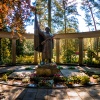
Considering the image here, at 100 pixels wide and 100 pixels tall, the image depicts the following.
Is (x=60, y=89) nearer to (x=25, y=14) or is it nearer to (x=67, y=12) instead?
(x=25, y=14)

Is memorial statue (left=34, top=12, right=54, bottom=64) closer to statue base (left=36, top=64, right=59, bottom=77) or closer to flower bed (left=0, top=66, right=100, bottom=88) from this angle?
statue base (left=36, top=64, right=59, bottom=77)

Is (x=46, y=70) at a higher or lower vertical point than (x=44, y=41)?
lower

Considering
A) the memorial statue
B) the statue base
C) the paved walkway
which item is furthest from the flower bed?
the memorial statue

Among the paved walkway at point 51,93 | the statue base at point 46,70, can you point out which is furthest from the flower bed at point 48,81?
the paved walkway at point 51,93

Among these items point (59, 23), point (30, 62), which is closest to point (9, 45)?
point (30, 62)

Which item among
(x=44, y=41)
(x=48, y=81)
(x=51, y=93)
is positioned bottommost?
(x=51, y=93)

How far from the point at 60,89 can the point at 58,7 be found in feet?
40.9

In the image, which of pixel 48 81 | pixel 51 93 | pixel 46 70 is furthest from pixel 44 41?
pixel 51 93

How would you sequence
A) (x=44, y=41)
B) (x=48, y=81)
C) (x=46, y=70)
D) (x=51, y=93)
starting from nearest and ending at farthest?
(x=51, y=93) → (x=48, y=81) → (x=46, y=70) → (x=44, y=41)

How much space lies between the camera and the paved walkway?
5.55 m

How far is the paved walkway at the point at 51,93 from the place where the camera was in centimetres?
555

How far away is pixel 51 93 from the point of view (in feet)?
19.9

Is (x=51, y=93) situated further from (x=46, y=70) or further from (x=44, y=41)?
(x=44, y=41)

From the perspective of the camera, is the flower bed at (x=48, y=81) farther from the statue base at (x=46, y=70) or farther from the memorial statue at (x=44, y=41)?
the memorial statue at (x=44, y=41)
